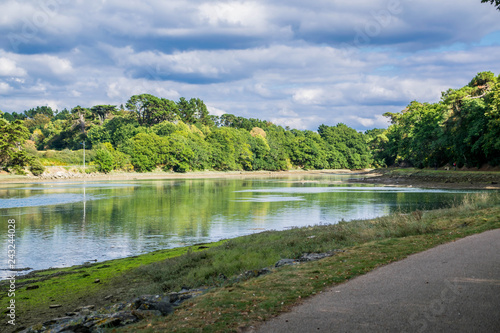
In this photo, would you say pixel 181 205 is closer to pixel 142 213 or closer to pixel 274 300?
pixel 142 213

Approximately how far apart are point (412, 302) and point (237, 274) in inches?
253

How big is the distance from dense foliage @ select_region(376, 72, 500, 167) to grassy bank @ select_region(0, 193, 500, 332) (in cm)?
4565

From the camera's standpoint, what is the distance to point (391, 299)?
25.3 feet

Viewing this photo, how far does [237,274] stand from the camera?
1297cm

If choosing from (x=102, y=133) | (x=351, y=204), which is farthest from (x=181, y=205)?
(x=102, y=133)

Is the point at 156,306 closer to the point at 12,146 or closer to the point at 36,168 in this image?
the point at 12,146

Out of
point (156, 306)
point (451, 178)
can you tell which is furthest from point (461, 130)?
point (156, 306)

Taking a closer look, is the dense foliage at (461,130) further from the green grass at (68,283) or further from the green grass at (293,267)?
the green grass at (68,283)

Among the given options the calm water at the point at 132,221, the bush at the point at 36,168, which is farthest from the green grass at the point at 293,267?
the bush at the point at 36,168

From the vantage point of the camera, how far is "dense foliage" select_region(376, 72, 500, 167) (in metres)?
59.4

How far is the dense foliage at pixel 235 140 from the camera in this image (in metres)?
68.0

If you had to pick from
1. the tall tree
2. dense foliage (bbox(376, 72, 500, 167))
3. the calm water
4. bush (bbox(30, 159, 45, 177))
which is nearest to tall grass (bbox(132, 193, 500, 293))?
the calm water

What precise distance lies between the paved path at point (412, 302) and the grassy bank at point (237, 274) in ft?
1.85

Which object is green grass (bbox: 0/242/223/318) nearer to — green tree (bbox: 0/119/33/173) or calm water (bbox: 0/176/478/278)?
calm water (bbox: 0/176/478/278)
